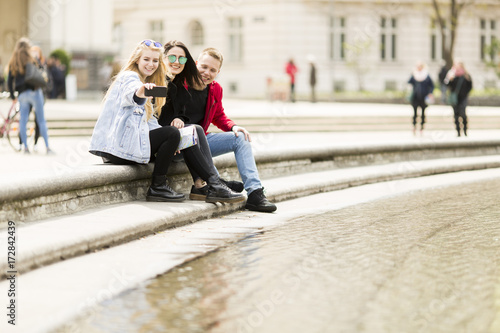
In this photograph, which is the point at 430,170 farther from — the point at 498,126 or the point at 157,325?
the point at 498,126

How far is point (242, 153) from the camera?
852cm

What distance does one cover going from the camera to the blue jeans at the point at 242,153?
8.38 m

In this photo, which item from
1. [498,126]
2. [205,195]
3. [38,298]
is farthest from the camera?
[498,126]

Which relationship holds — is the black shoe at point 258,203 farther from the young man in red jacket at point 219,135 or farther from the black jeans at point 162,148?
the black jeans at point 162,148

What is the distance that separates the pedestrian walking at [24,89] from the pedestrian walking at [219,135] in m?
5.45

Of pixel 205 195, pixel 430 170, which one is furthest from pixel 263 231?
pixel 430 170

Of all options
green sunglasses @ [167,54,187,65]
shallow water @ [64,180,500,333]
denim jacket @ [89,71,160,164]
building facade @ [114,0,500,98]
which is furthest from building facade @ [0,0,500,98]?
shallow water @ [64,180,500,333]

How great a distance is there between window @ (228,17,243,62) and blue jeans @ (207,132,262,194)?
34.0 metres

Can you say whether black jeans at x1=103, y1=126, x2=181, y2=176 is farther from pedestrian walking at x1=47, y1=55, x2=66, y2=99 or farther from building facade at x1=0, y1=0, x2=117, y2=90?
building facade at x1=0, y1=0, x2=117, y2=90

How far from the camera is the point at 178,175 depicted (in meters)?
8.82

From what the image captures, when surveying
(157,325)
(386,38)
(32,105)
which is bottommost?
(157,325)

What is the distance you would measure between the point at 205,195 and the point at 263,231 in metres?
1.17

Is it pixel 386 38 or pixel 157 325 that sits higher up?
pixel 386 38

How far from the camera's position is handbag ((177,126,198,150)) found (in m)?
7.91
